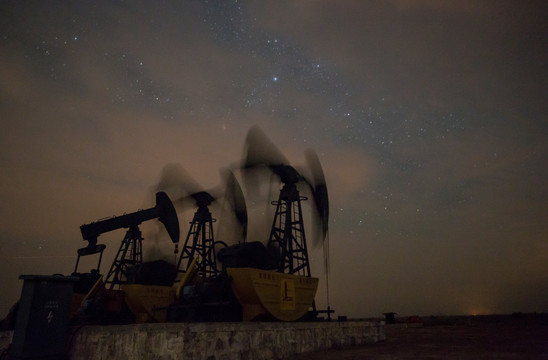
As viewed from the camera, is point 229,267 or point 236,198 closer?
point 229,267

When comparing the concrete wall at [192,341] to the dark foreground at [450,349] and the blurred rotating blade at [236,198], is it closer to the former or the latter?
the dark foreground at [450,349]

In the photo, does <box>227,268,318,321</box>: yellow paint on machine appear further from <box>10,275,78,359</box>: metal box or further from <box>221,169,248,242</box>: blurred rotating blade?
<box>221,169,248,242</box>: blurred rotating blade

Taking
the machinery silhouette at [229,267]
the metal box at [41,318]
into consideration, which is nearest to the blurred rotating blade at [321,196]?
the machinery silhouette at [229,267]

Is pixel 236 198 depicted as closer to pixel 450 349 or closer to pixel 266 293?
pixel 266 293

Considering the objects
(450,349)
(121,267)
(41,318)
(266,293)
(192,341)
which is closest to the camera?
(192,341)

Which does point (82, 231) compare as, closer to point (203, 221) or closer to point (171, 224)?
point (171, 224)

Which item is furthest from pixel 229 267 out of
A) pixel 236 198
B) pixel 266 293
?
pixel 236 198

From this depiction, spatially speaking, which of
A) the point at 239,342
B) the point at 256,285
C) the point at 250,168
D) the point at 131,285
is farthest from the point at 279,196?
the point at 239,342

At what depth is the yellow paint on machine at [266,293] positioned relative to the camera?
14422mm

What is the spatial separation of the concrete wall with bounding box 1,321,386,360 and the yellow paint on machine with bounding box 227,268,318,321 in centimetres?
142

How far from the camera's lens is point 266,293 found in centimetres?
1476

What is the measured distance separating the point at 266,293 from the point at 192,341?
5.25 metres

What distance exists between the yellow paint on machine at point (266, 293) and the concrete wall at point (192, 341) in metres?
1.42

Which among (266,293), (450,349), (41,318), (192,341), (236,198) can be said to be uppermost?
(236,198)
